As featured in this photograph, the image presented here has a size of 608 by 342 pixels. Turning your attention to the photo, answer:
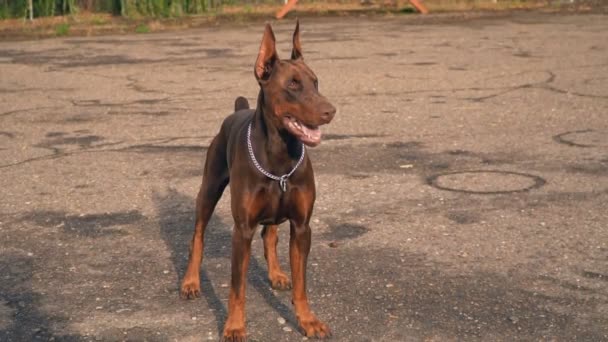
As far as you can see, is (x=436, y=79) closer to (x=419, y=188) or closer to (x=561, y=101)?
(x=561, y=101)

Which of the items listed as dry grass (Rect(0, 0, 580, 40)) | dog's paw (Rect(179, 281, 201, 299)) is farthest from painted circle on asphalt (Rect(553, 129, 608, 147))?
dry grass (Rect(0, 0, 580, 40))

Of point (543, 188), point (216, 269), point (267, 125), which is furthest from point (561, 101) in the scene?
point (267, 125)

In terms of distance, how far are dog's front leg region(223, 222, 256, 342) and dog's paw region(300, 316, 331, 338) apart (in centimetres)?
31

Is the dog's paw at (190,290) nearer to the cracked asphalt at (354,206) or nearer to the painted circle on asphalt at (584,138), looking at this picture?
the cracked asphalt at (354,206)

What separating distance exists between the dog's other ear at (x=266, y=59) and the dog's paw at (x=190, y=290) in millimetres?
1434

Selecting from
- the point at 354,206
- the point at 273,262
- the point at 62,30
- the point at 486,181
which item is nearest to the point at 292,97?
the point at 273,262

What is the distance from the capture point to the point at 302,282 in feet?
17.7

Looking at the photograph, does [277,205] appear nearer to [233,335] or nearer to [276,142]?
[276,142]

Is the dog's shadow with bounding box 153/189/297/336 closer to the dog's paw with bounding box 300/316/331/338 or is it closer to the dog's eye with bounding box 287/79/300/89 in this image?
the dog's paw with bounding box 300/316/331/338

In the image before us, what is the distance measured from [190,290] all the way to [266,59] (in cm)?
154

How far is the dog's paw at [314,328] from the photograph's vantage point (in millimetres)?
5359

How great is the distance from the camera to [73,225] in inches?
304

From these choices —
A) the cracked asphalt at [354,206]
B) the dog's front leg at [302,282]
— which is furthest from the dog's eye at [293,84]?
the cracked asphalt at [354,206]

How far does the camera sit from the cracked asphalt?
576 cm
